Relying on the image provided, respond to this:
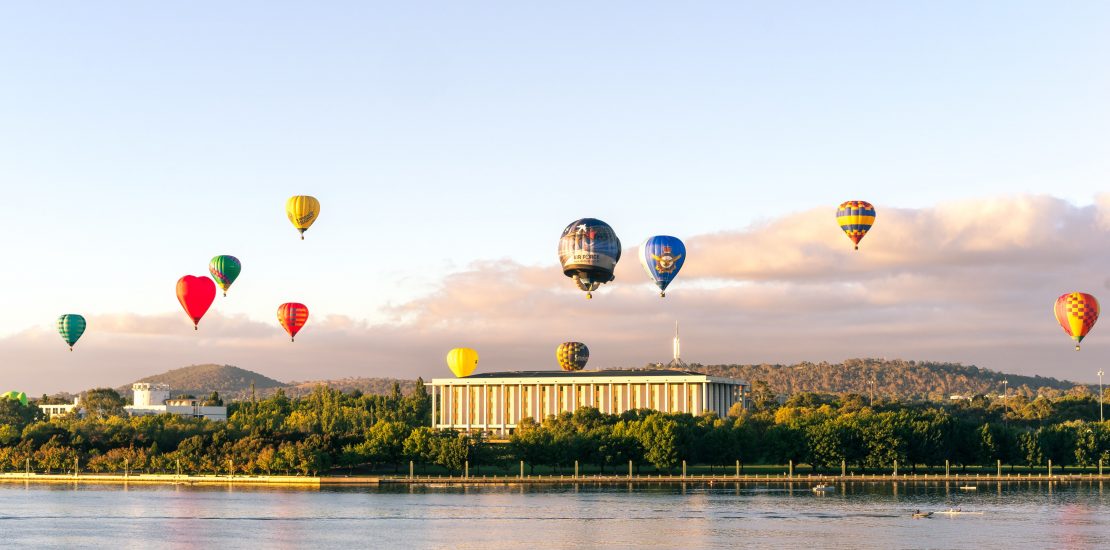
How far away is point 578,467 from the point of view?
18075cm

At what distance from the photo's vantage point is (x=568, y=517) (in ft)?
404

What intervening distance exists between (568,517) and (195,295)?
212ft

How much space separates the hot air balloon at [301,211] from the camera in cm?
15588

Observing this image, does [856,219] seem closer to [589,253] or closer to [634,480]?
[589,253]

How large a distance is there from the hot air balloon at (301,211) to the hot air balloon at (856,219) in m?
56.3

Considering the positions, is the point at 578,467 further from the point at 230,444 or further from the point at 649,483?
the point at 230,444

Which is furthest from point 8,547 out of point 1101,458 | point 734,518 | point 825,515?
point 1101,458

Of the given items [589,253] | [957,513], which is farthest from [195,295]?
[957,513]

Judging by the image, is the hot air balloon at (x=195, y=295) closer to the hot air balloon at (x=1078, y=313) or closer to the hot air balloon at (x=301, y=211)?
the hot air balloon at (x=301, y=211)

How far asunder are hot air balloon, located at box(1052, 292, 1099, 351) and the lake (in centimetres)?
1757

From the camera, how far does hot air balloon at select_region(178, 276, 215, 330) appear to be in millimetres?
168250

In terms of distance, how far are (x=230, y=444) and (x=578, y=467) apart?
43993 millimetres

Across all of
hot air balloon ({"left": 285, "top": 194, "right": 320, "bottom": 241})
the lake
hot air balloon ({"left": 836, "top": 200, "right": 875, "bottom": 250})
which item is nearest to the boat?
the lake

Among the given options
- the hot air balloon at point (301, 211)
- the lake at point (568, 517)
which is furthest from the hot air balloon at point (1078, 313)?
the hot air balloon at point (301, 211)
